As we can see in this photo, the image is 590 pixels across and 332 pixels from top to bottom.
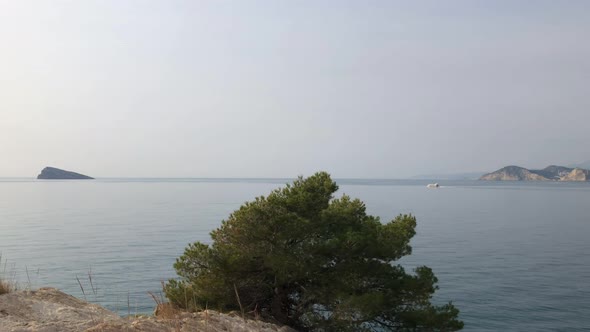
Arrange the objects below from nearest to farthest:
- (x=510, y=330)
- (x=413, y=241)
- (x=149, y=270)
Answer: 1. (x=510, y=330)
2. (x=149, y=270)
3. (x=413, y=241)

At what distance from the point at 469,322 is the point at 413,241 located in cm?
2205

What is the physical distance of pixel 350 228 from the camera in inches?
581

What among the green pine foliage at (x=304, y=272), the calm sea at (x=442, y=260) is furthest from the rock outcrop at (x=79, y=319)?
the green pine foliage at (x=304, y=272)

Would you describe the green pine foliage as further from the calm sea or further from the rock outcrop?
the calm sea

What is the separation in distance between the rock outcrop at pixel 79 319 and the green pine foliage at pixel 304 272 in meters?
2.06

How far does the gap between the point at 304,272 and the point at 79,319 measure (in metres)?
6.51

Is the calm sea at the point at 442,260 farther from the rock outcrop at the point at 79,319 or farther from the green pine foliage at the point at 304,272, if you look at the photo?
the green pine foliage at the point at 304,272

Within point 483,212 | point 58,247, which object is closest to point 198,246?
point 58,247

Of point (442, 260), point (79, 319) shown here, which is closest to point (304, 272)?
point (79, 319)

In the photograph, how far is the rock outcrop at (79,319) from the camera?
333 inches

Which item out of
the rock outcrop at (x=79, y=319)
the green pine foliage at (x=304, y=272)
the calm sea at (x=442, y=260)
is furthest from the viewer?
the calm sea at (x=442, y=260)

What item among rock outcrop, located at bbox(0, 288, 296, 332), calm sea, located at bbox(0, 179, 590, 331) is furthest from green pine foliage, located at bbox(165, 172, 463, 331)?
calm sea, located at bbox(0, 179, 590, 331)

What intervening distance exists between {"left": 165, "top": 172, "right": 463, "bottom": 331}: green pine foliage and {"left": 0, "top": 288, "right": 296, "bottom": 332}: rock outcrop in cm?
206

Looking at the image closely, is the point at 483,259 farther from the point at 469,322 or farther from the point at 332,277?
the point at 332,277
